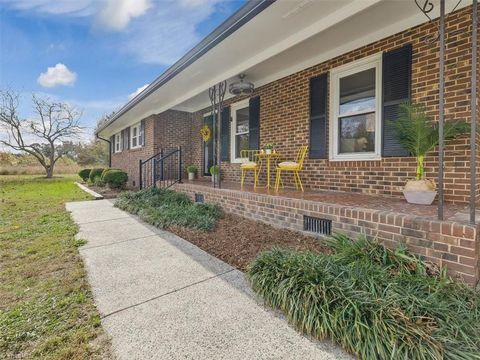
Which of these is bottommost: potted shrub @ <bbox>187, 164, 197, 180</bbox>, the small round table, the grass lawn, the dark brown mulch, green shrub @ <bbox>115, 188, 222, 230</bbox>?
the grass lawn

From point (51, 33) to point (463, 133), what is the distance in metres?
8.66

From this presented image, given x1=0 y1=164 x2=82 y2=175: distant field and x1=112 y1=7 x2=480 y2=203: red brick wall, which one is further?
x1=0 y1=164 x2=82 y2=175: distant field

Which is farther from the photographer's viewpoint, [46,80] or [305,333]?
[46,80]

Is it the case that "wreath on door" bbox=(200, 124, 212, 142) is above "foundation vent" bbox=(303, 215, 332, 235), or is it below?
above

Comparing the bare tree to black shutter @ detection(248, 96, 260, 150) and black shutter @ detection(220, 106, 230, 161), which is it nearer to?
black shutter @ detection(220, 106, 230, 161)

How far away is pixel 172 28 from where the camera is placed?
18.6 ft

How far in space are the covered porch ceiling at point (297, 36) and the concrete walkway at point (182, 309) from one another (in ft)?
9.98

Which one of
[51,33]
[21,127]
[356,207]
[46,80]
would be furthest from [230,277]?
[46,80]

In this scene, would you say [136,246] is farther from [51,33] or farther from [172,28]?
[51,33]

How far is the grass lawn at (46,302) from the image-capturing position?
5.13 ft

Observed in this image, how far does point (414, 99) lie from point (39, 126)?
24.3 meters

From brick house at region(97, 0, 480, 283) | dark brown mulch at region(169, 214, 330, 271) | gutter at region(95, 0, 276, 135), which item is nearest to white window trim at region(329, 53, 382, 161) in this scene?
brick house at region(97, 0, 480, 283)

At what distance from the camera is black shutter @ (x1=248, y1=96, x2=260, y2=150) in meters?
6.09

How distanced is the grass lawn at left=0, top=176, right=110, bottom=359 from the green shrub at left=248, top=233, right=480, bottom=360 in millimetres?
1247
